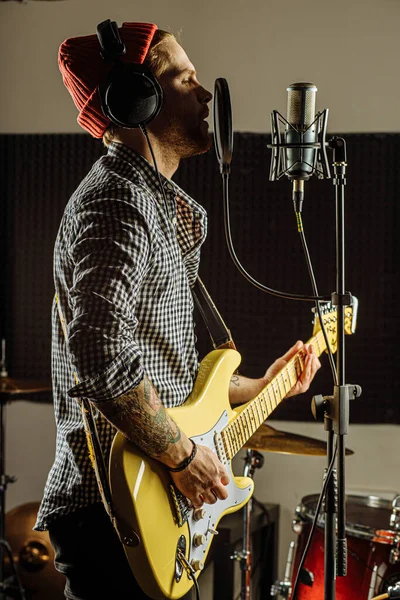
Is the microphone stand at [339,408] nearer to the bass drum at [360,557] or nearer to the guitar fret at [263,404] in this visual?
the guitar fret at [263,404]

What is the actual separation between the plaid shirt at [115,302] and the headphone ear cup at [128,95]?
11cm

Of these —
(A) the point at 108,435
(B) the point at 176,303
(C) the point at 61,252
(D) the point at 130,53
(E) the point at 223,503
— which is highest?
(D) the point at 130,53

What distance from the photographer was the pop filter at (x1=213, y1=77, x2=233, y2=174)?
60.2 inches

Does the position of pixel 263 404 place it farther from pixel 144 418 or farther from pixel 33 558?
pixel 33 558

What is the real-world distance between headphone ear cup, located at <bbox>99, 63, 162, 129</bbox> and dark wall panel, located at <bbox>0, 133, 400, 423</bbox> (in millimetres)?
1842

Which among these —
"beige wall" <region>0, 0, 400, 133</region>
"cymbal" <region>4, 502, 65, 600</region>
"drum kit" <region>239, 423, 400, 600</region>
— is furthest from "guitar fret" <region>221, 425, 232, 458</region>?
"beige wall" <region>0, 0, 400, 133</region>

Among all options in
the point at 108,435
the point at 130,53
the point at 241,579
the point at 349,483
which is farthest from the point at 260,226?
the point at 108,435

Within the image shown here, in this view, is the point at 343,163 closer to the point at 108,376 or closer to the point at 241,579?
the point at 108,376

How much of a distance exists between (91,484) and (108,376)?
30 centimetres

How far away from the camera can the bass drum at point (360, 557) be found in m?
2.44

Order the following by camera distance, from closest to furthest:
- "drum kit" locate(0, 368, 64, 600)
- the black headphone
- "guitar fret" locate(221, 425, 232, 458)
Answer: the black headphone < "guitar fret" locate(221, 425, 232, 458) < "drum kit" locate(0, 368, 64, 600)

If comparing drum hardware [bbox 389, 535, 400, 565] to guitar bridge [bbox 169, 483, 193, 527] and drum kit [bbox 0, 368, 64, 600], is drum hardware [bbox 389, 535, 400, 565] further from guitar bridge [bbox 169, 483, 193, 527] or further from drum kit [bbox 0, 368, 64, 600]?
drum kit [bbox 0, 368, 64, 600]

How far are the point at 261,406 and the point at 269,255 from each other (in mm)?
1582

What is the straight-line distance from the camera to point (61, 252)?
159 centimetres
